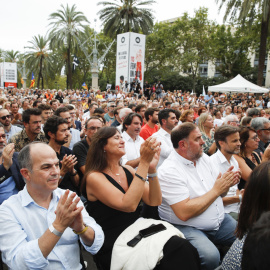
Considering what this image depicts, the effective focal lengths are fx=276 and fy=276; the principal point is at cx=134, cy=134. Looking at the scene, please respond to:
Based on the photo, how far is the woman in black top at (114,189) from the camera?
92.0 inches

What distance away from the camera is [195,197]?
291 centimetres

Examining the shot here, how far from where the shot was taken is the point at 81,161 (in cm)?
381

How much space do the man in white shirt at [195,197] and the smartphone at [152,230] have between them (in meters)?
0.47

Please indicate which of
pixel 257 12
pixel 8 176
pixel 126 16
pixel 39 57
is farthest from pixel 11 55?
pixel 8 176

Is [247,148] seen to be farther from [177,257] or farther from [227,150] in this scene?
[177,257]

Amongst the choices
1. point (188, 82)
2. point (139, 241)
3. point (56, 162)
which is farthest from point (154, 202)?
point (188, 82)

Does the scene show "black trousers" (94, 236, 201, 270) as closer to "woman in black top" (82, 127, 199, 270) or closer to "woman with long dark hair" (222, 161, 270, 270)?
"woman in black top" (82, 127, 199, 270)

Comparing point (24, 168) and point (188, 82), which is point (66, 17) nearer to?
point (188, 82)

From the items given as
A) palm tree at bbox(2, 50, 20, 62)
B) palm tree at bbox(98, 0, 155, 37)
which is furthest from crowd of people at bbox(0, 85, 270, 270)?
palm tree at bbox(2, 50, 20, 62)

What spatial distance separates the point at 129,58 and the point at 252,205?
21622 mm

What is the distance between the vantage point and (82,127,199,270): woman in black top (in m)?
2.34

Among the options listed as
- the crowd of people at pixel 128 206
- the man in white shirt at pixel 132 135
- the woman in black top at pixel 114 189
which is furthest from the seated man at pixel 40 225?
the man in white shirt at pixel 132 135

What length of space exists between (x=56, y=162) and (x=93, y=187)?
473mm

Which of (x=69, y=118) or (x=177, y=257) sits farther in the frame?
(x=69, y=118)
